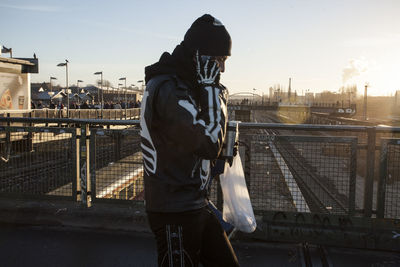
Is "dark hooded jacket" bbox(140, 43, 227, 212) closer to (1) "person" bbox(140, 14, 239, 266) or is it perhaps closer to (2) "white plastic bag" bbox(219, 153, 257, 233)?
(1) "person" bbox(140, 14, 239, 266)

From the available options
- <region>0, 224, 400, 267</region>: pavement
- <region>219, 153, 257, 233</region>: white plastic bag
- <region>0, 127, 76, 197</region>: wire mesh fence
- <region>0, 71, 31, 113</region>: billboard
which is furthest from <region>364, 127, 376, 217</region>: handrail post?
<region>0, 71, 31, 113</region>: billboard

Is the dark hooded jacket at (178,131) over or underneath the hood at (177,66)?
underneath

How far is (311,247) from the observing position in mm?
4105

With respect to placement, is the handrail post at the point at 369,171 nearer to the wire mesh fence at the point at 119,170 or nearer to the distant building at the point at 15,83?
the wire mesh fence at the point at 119,170

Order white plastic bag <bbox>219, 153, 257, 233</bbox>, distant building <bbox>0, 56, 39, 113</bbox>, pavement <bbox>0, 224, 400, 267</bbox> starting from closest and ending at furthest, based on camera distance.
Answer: white plastic bag <bbox>219, 153, 257, 233</bbox>
pavement <bbox>0, 224, 400, 267</bbox>
distant building <bbox>0, 56, 39, 113</bbox>

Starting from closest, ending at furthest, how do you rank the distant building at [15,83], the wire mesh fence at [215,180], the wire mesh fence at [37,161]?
the wire mesh fence at [215,180]
the wire mesh fence at [37,161]
the distant building at [15,83]

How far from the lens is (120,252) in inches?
154

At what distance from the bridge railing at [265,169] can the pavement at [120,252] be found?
18 cm

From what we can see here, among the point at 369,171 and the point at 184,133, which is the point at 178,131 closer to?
the point at 184,133

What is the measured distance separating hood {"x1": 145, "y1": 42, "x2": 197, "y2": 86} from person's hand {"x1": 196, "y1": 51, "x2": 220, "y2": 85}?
51mm

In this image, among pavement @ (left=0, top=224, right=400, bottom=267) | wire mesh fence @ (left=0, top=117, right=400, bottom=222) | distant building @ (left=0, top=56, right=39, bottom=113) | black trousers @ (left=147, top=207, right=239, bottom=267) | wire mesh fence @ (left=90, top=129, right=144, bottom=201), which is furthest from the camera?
distant building @ (left=0, top=56, right=39, bottom=113)

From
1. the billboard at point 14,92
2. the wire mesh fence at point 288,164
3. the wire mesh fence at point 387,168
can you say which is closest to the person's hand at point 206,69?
the wire mesh fence at point 288,164

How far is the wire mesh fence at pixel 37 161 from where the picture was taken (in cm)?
489

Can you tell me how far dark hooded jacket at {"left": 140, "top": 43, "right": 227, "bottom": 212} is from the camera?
1.95 m
